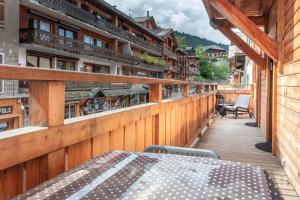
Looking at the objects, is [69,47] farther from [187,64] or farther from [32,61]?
[187,64]

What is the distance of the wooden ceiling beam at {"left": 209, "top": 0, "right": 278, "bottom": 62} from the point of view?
4.32 meters

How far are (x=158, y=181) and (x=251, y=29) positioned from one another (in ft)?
12.9

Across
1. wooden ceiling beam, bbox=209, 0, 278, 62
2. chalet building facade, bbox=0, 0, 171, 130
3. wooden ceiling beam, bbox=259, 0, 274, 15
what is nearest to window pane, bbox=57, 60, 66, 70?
chalet building facade, bbox=0, 0, 171, 130

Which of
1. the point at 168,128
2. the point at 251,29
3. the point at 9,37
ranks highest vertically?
the point at 9,37

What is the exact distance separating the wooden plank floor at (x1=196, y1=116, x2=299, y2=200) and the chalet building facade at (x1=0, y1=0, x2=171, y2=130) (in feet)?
12.2

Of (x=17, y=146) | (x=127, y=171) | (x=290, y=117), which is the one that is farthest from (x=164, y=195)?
(x=290, y=117)

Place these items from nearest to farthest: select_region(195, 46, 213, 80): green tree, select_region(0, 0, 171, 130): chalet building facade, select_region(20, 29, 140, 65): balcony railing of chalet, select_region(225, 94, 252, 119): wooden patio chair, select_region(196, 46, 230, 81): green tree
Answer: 1. select_region(225, 94, 252, 119): wooden patio chair
2. select_region(0, 0, 171, 130): chalet building facade
3. select_region(20, 29, 140, 65): balcony railing of chalet
4. select_region(196, 46, 230, 81): green tree
5. select_region(195, 46, 213, 80): green tree

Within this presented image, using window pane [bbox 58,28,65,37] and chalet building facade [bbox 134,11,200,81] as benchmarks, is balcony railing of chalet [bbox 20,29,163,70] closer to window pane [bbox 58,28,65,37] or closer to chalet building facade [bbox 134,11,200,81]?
window pane [bbox 58,28,65,37]

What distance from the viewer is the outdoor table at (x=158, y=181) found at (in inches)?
36.7

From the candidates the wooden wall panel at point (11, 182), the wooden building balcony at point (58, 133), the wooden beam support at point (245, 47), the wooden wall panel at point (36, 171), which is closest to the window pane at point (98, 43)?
the wooden beam support at point (245, 47)

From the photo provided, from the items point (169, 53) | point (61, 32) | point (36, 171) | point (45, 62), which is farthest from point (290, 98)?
point (169, 53)

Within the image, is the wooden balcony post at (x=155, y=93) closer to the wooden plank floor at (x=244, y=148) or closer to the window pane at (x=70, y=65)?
the wooden plank floor at (x=244, y=148)

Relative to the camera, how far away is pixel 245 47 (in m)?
6.52

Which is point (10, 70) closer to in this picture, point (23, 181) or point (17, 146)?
point (17, 146)
